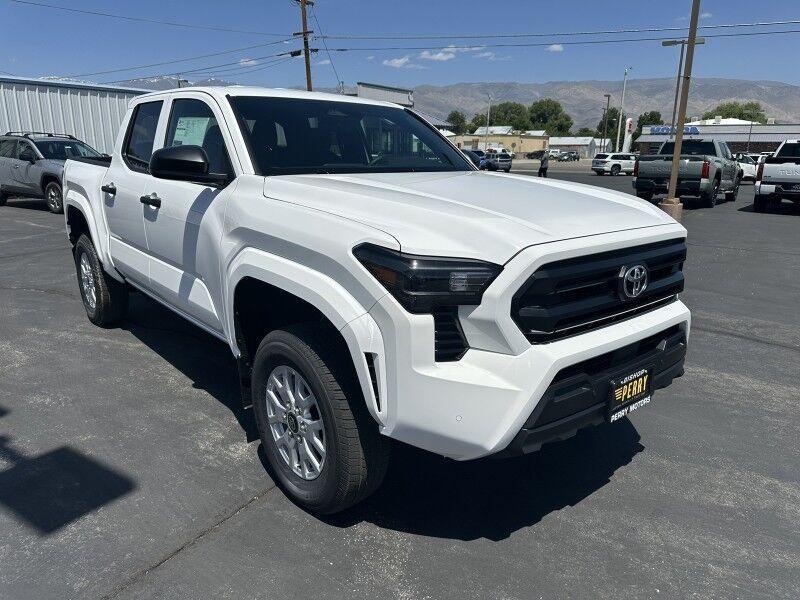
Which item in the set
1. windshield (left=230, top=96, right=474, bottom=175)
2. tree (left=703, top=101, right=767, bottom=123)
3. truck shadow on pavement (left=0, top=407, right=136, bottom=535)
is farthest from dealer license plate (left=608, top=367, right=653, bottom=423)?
tree (left=703, top=101, right=767, bottom=123)

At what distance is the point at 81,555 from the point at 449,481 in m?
1.76

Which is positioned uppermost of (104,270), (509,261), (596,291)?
(509,261)

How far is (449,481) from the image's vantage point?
10.9ft

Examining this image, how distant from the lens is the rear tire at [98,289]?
5.46 metres

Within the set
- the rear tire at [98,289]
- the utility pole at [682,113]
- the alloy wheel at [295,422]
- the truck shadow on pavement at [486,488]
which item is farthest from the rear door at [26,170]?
the utility pole at [682,113]

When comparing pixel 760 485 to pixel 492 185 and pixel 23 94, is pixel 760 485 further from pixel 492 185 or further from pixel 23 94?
pixel 23 94

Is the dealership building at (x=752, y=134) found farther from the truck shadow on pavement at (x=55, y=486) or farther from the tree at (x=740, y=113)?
the truck shadow on pavement at (x=55, y=486)

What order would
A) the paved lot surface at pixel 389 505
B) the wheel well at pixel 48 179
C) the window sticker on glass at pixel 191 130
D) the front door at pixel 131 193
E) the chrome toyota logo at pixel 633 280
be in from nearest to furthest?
the paved lot surface at pixel 389 505
the chrome toyota logo at pixel 633 280
the window sticker on glass at pixel 191 130
the front door at pixel 131 193
the wheel well at pixel 48 179

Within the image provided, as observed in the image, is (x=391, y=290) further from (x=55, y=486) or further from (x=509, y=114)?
(x=509, y=114)

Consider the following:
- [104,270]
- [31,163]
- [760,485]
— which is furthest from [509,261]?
[31,163]

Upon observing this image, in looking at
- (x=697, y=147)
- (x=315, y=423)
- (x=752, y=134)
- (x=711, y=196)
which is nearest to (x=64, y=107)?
(x=697, y=147)

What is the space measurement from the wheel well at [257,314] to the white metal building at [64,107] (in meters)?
17.4

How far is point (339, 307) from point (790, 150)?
1768cm

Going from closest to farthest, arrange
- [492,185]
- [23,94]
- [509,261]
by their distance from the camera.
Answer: [509,261] < [492,185] < [23,94]
